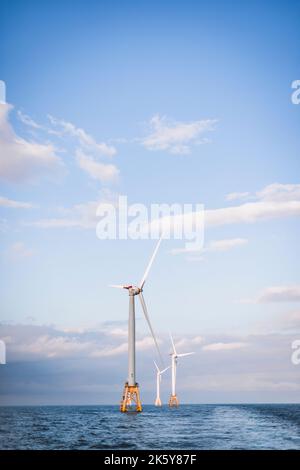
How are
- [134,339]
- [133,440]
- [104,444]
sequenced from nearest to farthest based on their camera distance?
[104,444] < [133,440] < [134,339]

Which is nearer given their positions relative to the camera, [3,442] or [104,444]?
[104,444]

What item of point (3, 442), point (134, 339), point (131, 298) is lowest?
point (3, 442)
